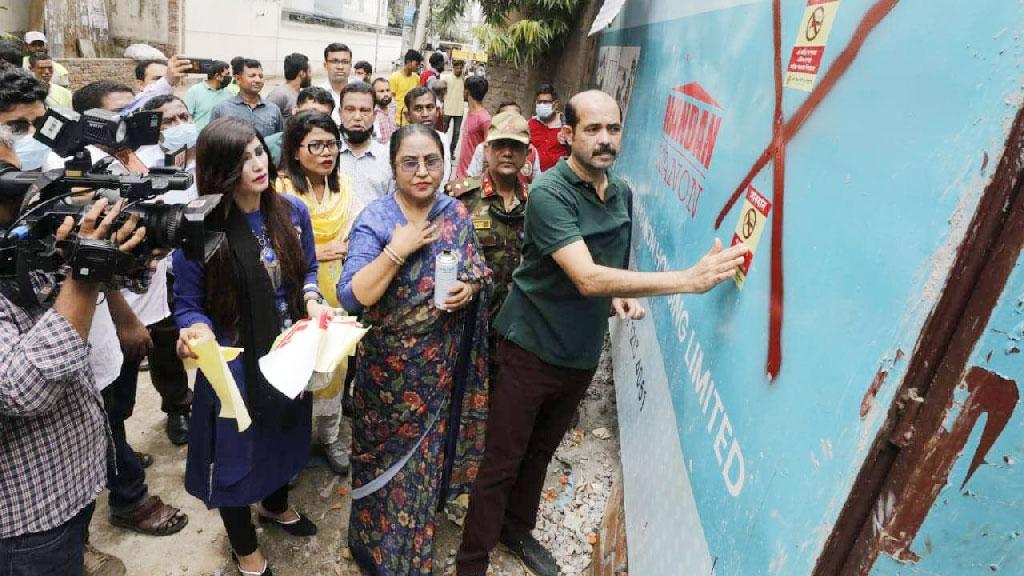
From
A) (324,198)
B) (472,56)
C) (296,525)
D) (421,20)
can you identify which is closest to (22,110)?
(324,198)

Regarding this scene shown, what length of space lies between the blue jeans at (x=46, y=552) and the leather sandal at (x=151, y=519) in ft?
3.21

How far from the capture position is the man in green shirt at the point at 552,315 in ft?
6.32

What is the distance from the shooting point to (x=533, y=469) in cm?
257

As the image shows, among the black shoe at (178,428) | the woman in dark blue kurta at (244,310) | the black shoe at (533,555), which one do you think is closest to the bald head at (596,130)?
the woman in dark blue kurta at (244,310)

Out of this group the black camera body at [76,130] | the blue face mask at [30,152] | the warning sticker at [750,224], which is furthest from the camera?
the blue face mask at [30,152]

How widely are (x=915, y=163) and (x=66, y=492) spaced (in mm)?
1993

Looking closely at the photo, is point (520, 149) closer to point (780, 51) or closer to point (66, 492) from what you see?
point (780, 51)

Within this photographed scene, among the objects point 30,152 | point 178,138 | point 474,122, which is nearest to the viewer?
point 30,152

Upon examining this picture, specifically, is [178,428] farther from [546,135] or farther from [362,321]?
[546,135]

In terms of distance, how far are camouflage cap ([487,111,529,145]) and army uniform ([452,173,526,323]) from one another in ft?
0.67

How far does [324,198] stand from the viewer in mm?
2926

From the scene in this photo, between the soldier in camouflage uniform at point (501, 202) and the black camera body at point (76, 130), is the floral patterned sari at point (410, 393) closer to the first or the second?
the soldier in camouflage uniform at point (501, 202)

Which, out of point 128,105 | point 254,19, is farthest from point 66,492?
point 254,19

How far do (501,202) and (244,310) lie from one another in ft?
4.40
